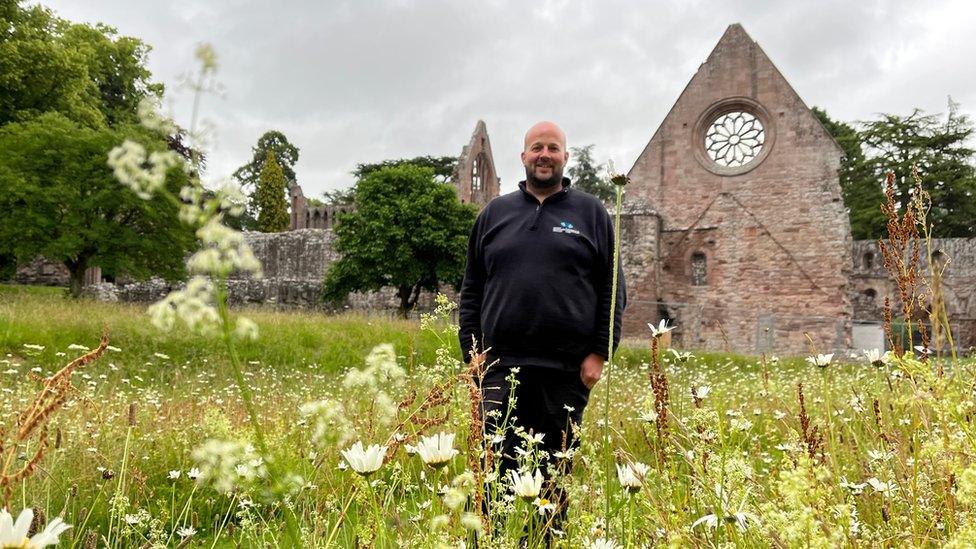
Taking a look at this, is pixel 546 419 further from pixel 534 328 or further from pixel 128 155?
pixel 128 155

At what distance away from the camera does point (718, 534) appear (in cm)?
161

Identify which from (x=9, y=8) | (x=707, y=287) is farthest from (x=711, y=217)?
(x=9, y=8)

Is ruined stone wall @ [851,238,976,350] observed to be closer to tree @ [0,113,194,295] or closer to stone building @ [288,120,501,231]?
stone building @ [288,120,501,231]

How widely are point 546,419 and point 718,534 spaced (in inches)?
75.9

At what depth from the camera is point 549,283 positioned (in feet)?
11.6

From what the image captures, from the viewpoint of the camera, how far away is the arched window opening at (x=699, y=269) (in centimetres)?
2322

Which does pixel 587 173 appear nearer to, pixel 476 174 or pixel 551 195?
pixel 476 174

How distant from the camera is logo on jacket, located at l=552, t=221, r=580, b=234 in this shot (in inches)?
141

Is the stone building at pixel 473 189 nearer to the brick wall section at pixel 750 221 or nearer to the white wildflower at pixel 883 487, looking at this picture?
the brick wall section at pixel 750 221

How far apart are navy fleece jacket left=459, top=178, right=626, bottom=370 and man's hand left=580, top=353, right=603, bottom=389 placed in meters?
0.04

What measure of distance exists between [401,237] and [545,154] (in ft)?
59.2

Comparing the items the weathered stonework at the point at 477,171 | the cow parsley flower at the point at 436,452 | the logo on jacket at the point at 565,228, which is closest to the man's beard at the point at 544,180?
the logo on jacket at the point at 565,228

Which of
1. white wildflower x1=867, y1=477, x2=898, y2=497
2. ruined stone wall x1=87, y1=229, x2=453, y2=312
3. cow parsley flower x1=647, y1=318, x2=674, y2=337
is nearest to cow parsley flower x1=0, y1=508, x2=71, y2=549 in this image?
cow parsley flower x1=647, y1=318, x2=674, y2=337

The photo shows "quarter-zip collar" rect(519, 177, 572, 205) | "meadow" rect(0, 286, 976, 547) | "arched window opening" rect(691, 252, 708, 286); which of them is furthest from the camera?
"arched window opening" rect(691, 252, 708, 286)
